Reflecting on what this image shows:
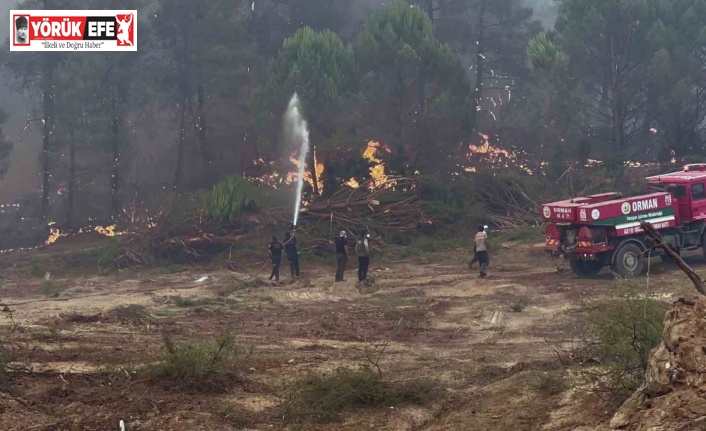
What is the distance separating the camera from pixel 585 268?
66.5ft

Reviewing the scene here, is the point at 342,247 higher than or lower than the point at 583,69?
lower

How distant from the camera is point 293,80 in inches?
1399

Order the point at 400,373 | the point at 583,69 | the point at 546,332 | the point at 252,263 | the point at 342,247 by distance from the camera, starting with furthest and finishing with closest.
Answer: the point at 583,69 < the point at 252,263 < the point at 342,247 < the point at 546,332 < the point at 400,373

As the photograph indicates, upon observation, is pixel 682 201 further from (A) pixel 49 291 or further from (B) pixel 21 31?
(B) pixel 21 31

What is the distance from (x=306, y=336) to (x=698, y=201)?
1083 cm

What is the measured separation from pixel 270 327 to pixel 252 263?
10240 mm

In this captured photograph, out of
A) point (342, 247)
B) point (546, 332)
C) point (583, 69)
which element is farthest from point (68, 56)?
point (546, 332)

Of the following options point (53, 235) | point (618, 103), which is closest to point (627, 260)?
point (618, 103)

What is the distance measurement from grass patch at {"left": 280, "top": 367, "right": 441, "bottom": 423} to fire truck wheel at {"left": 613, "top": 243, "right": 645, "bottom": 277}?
1025 centimetres

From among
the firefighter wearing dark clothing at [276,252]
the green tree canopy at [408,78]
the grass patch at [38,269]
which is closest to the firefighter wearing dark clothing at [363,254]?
the firefighter wearing dark clothing at [276,252]

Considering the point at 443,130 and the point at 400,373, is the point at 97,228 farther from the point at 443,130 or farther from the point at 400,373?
the point at 400,373

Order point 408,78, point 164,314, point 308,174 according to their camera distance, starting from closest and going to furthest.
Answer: point 164,314 → point 308,174 → point 408,78

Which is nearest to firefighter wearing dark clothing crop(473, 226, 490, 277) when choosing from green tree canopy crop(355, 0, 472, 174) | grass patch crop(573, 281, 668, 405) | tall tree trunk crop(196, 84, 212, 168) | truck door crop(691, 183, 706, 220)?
truck door crop(691, 183, 706, 220)

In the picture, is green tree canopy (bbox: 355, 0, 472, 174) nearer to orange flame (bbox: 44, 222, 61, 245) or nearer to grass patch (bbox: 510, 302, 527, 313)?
orange flame (bbox: 44, 222, 61, 245)
